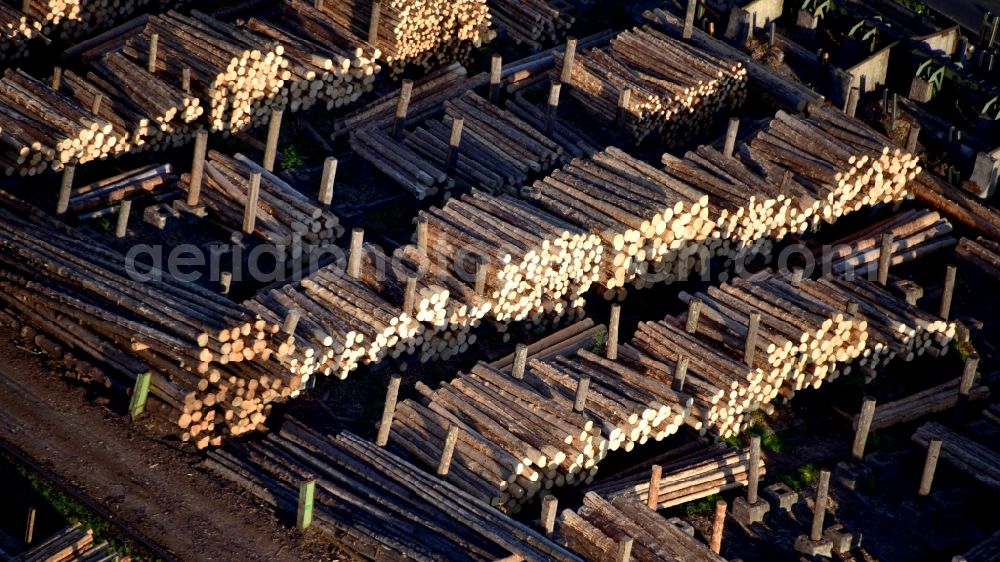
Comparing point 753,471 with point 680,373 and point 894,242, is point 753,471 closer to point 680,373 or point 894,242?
point 680,373

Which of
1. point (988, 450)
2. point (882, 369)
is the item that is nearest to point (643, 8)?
point (882, 369)

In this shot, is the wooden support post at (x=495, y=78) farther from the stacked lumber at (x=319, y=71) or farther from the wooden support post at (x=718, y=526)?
the wooden support post at (x=718, y=526)

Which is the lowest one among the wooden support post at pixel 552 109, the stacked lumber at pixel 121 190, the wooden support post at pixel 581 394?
the stacked lumber at pixel 121 190

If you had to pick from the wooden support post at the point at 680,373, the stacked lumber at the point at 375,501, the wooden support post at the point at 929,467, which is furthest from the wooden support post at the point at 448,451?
the wooden support post at the point at 929,467

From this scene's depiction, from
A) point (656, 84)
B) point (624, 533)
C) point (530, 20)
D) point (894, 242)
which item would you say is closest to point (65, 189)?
point (530, 20)

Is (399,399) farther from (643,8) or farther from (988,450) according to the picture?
(643,8)

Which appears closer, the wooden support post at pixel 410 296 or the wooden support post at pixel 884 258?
the wooden support post at pixel 410 296

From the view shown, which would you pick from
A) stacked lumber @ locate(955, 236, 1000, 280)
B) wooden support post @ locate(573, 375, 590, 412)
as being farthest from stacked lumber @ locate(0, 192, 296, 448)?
stacked lumber @ locate(955, 236, 1000, 280)
